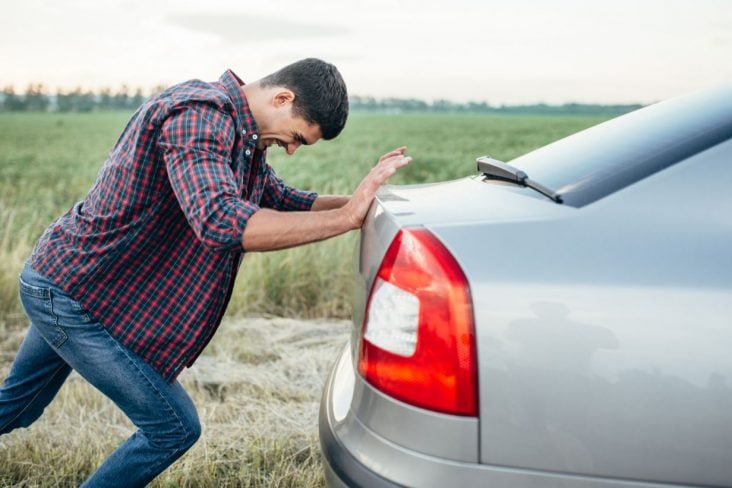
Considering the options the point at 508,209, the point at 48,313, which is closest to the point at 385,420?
the point at 508,209

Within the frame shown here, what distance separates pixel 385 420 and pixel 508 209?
0.53 m

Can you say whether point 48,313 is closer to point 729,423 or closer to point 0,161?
point 729,423

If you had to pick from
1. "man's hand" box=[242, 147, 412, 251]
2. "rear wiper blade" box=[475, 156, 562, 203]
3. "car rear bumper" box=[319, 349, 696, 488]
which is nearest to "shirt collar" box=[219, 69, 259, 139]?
"man's hand" box=[242, 147, 412, 251]

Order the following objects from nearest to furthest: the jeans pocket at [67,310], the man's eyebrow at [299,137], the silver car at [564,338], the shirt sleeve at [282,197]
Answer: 1. the silver car at [564,338]
2. the jeans pocket at [67,310]
3. the man's eyebrow at [299,137]
4. the shirt sleeve at [282,197]

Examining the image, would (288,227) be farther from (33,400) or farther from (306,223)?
(33,400)

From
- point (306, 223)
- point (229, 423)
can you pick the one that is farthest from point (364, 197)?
point (229, 423)

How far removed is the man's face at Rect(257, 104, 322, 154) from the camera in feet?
6.91

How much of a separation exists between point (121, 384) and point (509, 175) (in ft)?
4.11

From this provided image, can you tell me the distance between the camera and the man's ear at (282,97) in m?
2.08

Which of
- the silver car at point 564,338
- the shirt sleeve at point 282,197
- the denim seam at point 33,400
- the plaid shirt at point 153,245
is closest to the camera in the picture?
the silver car at point 564,338

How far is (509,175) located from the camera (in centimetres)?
176

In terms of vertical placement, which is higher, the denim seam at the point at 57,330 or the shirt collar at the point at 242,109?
the shirt collar at the point at 242,109

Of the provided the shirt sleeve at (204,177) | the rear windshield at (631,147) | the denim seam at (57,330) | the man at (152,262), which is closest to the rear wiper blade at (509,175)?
the rear windshield at (631,147)

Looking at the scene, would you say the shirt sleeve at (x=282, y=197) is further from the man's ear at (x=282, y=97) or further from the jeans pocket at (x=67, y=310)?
the jeans pocket at (x=67, y=310)
